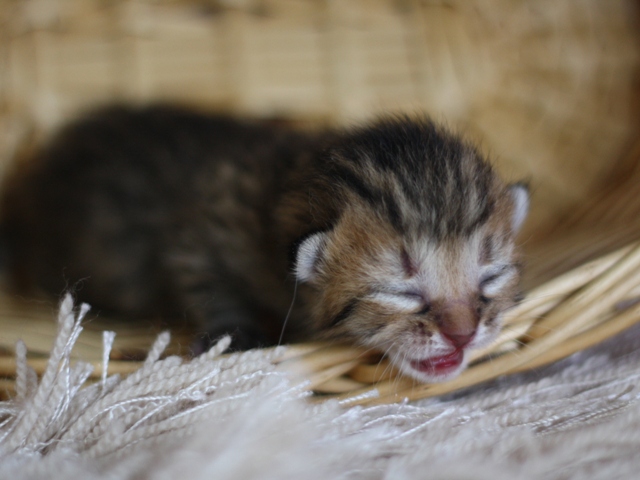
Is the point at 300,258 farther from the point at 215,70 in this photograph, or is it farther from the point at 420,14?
the point at 420,14

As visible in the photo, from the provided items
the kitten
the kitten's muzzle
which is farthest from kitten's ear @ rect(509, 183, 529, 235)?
the kitten's muzzle

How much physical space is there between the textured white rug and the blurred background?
0.96 m

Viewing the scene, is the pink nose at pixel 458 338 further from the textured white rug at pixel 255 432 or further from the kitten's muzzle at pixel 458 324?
the textured white rug at pixel 255 432

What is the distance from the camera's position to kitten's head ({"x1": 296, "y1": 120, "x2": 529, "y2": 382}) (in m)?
1.23

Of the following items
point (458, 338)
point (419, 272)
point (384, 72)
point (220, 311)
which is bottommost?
point (220, 311)

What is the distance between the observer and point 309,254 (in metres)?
1.32

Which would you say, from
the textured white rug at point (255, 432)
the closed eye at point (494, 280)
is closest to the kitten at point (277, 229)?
the closed eye at point (494, 280)

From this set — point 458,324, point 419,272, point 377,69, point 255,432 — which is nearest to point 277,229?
point 419,272

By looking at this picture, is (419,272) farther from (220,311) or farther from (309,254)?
(220,311)

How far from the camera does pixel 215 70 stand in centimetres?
254

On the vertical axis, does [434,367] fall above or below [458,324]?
below

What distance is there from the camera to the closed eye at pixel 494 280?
1.31 meters

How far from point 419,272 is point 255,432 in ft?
1.54

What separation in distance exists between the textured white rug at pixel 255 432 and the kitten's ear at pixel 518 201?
49 cm
